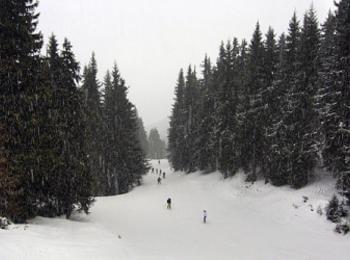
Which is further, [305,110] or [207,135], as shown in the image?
[207,135]

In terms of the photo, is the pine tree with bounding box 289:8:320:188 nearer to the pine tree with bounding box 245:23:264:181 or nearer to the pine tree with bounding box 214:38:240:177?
the pine tree with bounding box 245:23:264:181

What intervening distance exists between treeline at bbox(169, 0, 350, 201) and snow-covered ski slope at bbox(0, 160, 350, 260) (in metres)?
2.59

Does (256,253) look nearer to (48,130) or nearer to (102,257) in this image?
(102,257)

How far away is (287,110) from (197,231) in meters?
13.5

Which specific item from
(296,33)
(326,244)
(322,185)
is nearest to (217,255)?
(326,244)

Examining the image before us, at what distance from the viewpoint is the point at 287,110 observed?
28.0m

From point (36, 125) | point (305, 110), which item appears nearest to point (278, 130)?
point (305, 110)

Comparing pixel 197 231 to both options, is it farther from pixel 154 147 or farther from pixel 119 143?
pixel 154 147

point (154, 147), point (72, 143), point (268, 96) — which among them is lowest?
point (72, 143)

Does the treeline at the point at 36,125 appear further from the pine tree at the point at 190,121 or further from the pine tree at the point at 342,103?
the pine tree at the point at 190,121

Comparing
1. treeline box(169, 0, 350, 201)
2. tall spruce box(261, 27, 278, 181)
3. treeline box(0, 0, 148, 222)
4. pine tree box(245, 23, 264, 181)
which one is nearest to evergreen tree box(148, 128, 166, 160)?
treeline box(169, 0, 350, 201)

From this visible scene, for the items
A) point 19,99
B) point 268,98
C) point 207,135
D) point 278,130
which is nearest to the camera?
point 19,99

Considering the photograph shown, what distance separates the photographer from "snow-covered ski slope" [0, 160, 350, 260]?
14.1m

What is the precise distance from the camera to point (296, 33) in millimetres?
29859
